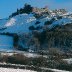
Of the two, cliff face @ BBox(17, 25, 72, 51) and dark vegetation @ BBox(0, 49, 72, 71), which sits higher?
cliff face @ BBox(17, 25, 72, 51)

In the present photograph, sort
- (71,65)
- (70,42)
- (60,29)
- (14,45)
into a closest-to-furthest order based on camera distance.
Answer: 1. (71,65)
2. (70,42)
3. (14,45)
4. (60,29)

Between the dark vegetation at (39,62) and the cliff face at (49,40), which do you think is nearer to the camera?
the dark vegetation at (39,62)

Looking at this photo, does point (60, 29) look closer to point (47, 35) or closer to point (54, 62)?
point (47, 35)

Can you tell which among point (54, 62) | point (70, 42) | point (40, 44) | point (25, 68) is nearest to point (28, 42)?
point (40, 44)

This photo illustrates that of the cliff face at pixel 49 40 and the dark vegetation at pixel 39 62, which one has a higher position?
the cliff face at pixel 49 40

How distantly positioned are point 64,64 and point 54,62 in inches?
175

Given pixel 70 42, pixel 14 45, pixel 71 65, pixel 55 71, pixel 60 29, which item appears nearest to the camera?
pixel 55 71

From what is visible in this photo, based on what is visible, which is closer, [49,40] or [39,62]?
[39,62]

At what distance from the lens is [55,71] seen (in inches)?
2968

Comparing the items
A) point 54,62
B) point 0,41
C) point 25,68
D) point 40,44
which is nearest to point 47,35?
point 40,44

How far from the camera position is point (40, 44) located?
6668 inches

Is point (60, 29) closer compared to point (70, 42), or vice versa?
point (70, 42)

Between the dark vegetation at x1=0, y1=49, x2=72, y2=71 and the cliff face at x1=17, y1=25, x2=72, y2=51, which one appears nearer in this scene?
the dark vegetation at x1=0, y1=49, x2=72, y2=71

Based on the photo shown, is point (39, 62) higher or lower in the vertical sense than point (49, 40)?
lower
